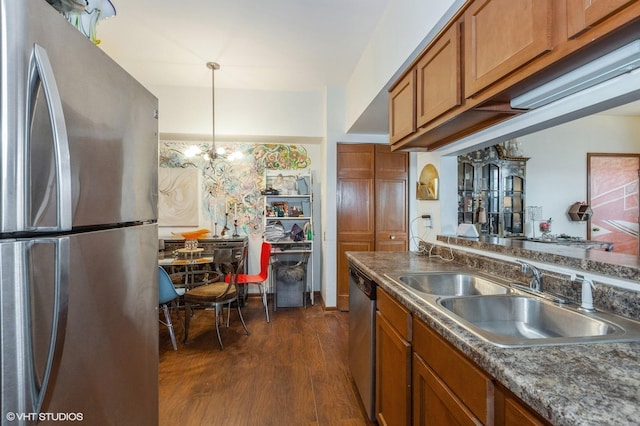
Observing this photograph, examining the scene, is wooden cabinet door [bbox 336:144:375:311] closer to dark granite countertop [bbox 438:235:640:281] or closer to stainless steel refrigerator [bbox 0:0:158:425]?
dark granite countertop [bbox 438:235:640:281]

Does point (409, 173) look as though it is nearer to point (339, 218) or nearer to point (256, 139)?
point (339, 218)

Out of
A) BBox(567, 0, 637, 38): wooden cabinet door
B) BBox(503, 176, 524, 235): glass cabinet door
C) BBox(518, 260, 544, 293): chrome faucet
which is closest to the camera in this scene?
BBox(567, 0, 637, 38): wooden cabinet door

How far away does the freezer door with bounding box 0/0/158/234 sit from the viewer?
0.59m

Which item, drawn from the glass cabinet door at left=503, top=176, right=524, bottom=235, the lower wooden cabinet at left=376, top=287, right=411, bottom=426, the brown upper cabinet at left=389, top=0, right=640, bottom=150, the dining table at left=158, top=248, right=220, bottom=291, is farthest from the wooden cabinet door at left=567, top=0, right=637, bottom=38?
the glass cabinet door at left=503, top=176, right=524, bottom=235

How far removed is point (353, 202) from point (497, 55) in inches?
114

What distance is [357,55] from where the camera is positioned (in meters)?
3.19

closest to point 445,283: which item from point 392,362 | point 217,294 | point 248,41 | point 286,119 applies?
point 392,362

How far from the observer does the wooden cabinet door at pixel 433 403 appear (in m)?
0.91

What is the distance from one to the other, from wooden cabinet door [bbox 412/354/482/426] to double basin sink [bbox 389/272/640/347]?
0.23m

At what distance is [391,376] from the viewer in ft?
4.87

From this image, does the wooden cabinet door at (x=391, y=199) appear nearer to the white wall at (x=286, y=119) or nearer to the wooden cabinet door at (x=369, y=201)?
the wooden cabinet door at (x=369, y=201)

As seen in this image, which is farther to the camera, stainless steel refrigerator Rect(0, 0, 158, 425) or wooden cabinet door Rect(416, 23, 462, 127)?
wooden cabinet door Rect(416, 23, 462, 127)

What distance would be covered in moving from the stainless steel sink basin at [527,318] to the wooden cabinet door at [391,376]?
0.32 meters

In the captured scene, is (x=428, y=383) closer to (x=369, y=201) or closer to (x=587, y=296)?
(x=587, y=296)
